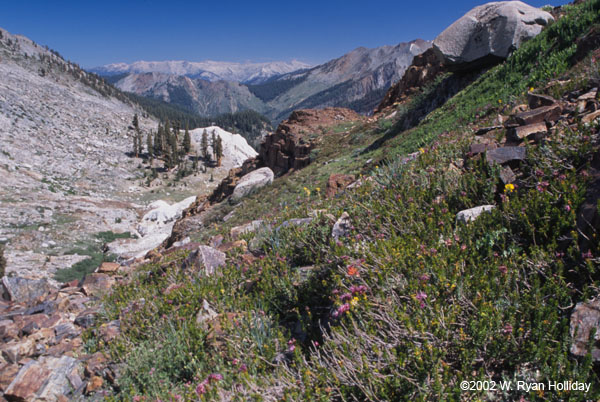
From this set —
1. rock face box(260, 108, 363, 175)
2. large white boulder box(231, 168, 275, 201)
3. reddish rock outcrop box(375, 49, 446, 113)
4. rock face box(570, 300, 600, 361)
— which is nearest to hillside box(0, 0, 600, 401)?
rock face box(570, 300, 600, 361)

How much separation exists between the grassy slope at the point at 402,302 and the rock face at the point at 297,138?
55.6ft

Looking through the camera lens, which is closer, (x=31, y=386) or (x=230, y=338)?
(x=230, y=338)

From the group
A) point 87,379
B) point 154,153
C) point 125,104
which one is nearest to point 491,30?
point 87,379

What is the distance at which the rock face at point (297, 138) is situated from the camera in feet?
77.0

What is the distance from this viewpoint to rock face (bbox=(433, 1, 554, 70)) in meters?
12.7

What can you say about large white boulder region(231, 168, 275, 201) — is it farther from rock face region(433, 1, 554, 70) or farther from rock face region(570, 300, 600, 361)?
rock face region(570, 300, 600, 361)

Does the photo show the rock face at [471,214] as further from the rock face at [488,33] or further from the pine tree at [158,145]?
the pine tree at [158,145]

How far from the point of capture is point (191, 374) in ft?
11.2

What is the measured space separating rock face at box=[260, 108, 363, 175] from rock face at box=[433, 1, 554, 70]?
1019 cm

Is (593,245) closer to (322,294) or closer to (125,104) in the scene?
(322,294)

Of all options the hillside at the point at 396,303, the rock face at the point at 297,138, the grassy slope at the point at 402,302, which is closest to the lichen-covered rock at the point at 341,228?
the hillside at the point at 396,303

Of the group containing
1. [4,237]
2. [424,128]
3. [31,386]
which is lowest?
[4,237]

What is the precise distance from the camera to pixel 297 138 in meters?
24.8

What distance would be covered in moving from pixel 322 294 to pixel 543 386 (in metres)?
2.03
